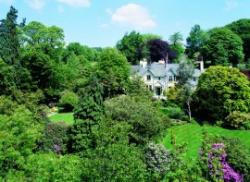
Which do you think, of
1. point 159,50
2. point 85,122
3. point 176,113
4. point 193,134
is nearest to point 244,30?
point 159,50

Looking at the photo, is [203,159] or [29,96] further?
[29,96]

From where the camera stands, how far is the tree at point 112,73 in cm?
6253

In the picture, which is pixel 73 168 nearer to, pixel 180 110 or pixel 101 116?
pixel 101 116

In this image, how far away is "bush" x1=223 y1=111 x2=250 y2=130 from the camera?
45.5 metres

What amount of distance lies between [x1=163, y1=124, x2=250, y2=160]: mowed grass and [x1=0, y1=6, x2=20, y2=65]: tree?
26.0 metres

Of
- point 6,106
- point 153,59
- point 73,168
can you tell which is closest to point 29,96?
point 6,106

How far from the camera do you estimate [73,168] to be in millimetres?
21906

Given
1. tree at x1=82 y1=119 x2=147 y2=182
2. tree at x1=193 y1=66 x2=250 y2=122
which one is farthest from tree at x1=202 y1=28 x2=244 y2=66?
tree at x1=82 y1=119 x2=147 y2=182

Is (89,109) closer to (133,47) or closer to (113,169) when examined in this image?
(113,169)

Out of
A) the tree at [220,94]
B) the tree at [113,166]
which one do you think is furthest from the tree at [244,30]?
the tree at [113,166]

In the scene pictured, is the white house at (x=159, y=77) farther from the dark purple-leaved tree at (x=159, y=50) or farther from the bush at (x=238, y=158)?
the bush at (x=238, y=158)

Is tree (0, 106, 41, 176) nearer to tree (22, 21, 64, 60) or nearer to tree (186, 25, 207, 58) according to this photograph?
tree (22, 21, 64, 60)

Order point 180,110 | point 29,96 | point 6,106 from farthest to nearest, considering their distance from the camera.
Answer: point 180,110
point 29,96
point 6,106

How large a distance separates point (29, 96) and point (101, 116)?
12329 mm
